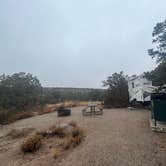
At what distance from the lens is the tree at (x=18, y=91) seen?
937 inches

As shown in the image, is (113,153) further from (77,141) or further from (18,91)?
(18,91)

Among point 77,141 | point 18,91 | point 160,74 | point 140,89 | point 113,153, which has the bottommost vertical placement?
point 113,153

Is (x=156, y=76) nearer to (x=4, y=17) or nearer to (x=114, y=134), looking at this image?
(x=114, y=134)

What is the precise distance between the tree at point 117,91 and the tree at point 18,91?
980 centimetres

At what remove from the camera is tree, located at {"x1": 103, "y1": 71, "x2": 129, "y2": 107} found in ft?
78.8

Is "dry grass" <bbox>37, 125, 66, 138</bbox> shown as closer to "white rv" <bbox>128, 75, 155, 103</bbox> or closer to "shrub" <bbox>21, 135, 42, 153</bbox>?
"shrub" <bbox>21, 135, 42, 153</bbox>

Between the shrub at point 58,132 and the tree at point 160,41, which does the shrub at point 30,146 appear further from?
the tree at point 160,41

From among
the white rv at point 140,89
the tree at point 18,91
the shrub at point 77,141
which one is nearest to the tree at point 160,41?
the white rv at point 140,89

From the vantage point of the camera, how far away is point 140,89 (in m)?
21.1

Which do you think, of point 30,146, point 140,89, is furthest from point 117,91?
point 30,146

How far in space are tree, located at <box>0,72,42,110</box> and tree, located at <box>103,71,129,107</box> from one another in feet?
32.1

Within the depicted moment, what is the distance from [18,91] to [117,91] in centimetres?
1225

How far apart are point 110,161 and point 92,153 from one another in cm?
86

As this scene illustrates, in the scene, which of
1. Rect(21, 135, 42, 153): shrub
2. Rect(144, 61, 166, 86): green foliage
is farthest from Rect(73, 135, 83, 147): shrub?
Rect(144, 61, 166, 86): green foliage
